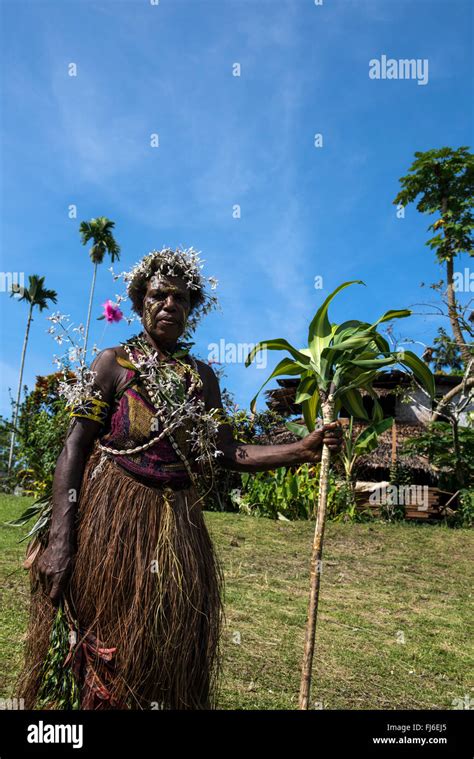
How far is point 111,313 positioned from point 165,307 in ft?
1.06

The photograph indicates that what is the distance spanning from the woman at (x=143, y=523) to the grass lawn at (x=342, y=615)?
855 mm

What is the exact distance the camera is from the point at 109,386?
2379mm

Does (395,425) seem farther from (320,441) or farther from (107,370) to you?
(107,370)

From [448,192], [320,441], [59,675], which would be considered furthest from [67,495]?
[448,192]

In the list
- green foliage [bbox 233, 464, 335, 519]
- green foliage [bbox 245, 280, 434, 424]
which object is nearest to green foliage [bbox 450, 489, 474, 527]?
green foliage [bbox 233, 464, 335, 519]

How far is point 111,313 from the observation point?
8.70 feet

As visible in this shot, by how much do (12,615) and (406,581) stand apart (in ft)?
15.2

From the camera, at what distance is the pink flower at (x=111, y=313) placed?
8.61ft

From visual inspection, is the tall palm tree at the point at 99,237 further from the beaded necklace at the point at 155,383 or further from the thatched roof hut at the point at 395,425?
the beaded necklace at the point at 155,383

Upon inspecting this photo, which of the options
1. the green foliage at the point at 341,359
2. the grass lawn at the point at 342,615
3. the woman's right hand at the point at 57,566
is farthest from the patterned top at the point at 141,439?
the grass lawn at the point at 342,615

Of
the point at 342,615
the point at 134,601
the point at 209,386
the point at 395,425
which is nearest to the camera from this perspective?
the point at 134,601

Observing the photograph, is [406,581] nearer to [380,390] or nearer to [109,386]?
[109,386]

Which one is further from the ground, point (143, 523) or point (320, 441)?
point (320, 441)

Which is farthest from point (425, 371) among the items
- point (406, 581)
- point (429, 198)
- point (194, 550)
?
point (429, 198)
